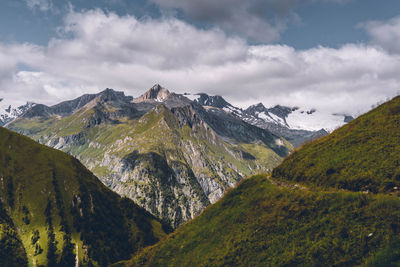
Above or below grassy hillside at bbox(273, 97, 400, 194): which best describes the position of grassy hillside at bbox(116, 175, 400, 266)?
below

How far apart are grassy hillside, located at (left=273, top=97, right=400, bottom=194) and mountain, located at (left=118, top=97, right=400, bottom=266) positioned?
14cm

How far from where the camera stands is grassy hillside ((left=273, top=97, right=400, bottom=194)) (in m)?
39.9

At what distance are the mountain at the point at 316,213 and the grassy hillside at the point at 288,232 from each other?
108 mm

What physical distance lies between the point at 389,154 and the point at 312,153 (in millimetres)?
15955

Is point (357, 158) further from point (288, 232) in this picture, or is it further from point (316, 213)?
point (288, 232)

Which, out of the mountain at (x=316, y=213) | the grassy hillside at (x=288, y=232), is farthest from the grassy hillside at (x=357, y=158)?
the grassy hillside at (x=288, y=232)

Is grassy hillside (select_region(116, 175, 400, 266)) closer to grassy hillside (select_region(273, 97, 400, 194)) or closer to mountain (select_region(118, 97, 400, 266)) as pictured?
mountain (select_region(118, 97, 400, 266))

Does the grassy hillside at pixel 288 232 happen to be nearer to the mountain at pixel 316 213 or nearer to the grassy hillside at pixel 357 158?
the mountain at pixel 316 213

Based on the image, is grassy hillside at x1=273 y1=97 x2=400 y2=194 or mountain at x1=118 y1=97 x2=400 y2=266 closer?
mountain at x1=118 y1=97 x2=400 y2=266

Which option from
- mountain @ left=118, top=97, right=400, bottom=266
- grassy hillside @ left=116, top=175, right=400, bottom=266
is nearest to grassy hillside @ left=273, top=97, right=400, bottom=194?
mountain @ left=118, top=97, right=400, bottom=266

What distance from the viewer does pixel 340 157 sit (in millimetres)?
48875

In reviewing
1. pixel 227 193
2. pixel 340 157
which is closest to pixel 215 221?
pixel 227 193

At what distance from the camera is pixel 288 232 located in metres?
40.1

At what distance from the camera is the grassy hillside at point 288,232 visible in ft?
102
